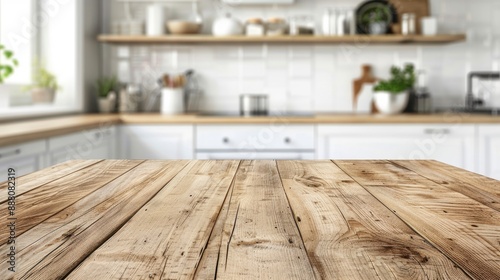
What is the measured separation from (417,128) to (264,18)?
1.44 m

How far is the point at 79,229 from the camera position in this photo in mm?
705

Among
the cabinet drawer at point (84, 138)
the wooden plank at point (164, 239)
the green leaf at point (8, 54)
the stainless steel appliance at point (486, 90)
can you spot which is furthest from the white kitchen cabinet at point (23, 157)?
the stainless steel appliance at point (486, 90)

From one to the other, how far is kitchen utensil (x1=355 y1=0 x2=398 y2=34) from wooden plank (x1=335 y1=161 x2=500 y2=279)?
2.79 metres

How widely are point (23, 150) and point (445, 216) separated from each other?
189 centimetres

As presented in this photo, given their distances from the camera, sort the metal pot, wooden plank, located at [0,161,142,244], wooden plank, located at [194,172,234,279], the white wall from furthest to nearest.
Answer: the white wall
the metal pot
wooden plank, located at [0,161,142,244]
wooden plank, located at [194,172,234,279]

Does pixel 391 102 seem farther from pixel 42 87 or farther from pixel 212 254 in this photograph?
pixel 212 254

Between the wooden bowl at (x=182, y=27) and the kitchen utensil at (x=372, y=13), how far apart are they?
1.21 m

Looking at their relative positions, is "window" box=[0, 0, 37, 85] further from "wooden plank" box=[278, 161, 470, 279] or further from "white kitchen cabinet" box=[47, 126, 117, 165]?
"wooden plank" box=[278, 161, 470, 279]

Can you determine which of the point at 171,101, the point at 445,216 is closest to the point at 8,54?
the point at 171,101

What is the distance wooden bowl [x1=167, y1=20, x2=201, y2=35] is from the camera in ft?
12.1

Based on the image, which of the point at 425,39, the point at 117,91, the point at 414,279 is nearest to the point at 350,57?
the point at 425,39

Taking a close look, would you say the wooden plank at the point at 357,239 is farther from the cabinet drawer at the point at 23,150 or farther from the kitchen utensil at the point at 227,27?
the kitchen utensil at the point at 227,27

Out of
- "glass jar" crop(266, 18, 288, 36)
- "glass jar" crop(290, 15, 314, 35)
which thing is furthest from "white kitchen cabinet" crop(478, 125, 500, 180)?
"glass jar" crop(266, 18, 288, 36)

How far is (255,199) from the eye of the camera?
908mm
